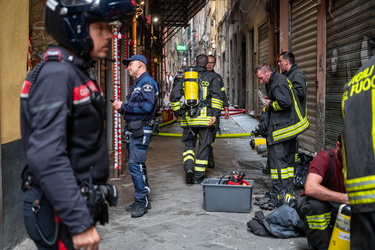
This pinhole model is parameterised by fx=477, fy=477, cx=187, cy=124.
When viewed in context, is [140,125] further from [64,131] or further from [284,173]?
[64,131]

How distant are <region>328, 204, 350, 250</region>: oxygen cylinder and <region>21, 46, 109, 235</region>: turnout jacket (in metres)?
1.97

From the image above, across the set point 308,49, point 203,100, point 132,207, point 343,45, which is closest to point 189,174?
point 203,100

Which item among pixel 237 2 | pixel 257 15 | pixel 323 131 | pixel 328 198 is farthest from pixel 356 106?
pixel 237 2

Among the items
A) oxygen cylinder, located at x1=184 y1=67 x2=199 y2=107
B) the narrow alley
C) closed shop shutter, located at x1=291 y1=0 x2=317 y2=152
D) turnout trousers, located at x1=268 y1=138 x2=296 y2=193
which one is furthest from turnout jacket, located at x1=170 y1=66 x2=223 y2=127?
closed shop shutter, located at x1=291 y1=0 x2=317 y2=152

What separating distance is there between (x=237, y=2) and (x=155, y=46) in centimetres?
406

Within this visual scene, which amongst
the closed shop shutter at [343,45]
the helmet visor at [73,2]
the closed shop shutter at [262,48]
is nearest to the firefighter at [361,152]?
the helmet visor at [73,2]

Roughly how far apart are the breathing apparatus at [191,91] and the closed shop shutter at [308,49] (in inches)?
A: 118

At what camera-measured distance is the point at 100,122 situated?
213 cm

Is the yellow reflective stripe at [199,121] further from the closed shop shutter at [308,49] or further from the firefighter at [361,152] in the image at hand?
the firefighter at [361,152]

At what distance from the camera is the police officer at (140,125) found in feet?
17.7

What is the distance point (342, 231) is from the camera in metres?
3.36

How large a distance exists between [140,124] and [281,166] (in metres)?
1.78

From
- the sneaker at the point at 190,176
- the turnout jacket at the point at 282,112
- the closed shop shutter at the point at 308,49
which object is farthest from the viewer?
the closed shop shutter at the point at 308,49

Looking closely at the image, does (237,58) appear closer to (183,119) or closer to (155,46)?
(155,46)
